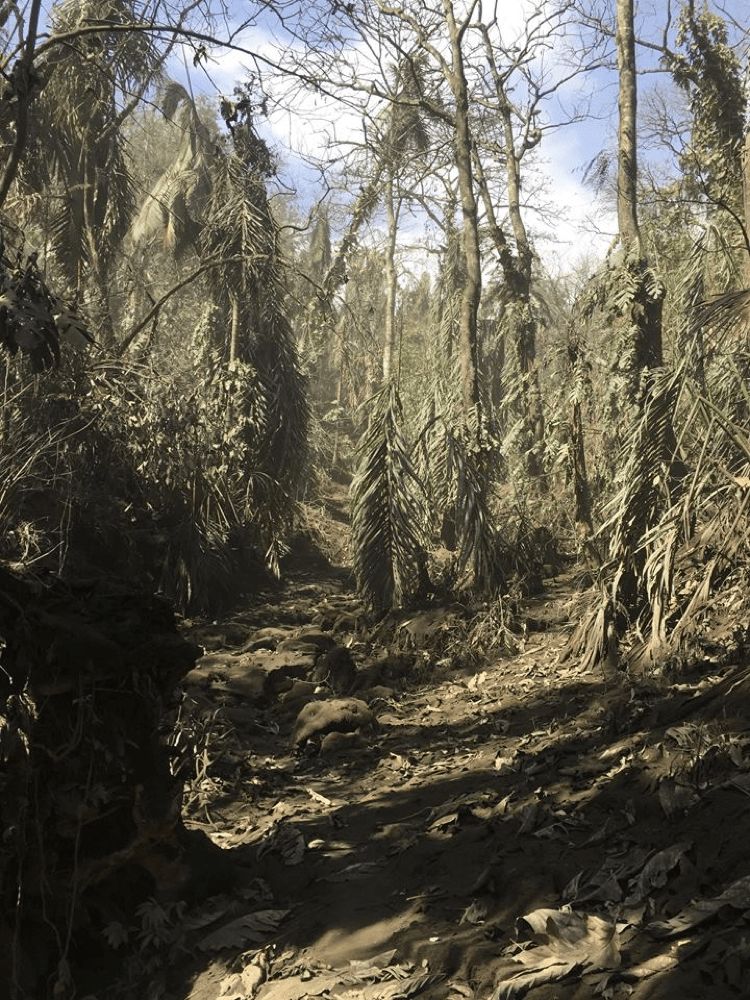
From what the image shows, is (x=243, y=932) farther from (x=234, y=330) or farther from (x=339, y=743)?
(x=234, y=330)

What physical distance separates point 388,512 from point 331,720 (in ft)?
10.9

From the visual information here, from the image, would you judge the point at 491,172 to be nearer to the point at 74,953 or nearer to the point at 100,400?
the point at 100,400

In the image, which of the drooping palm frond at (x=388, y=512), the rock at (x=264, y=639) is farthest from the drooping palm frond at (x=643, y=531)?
the rock at (x=264, y=639)

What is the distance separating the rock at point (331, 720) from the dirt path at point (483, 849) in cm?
9

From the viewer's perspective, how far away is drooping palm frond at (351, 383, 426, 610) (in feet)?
33.6

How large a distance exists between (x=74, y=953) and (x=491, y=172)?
67.6 ft

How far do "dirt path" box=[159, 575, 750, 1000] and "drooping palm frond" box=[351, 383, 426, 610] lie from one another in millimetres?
2447

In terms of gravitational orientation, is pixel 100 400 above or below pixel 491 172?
below

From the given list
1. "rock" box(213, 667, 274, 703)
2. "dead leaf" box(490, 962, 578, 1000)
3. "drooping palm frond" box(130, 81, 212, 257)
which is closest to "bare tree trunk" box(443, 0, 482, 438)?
"rock" box(213, 667, 274, 703)

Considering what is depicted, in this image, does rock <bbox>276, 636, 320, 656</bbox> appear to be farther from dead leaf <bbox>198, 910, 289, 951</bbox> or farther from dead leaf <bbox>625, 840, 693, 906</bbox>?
dead leaf <bbox>625, 840, 693, 906</bbox>

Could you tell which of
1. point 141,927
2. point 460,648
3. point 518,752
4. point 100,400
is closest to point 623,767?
point 518,752

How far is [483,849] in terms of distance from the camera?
15.3ft

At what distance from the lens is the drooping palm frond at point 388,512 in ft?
33.6

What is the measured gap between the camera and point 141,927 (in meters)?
4.41
